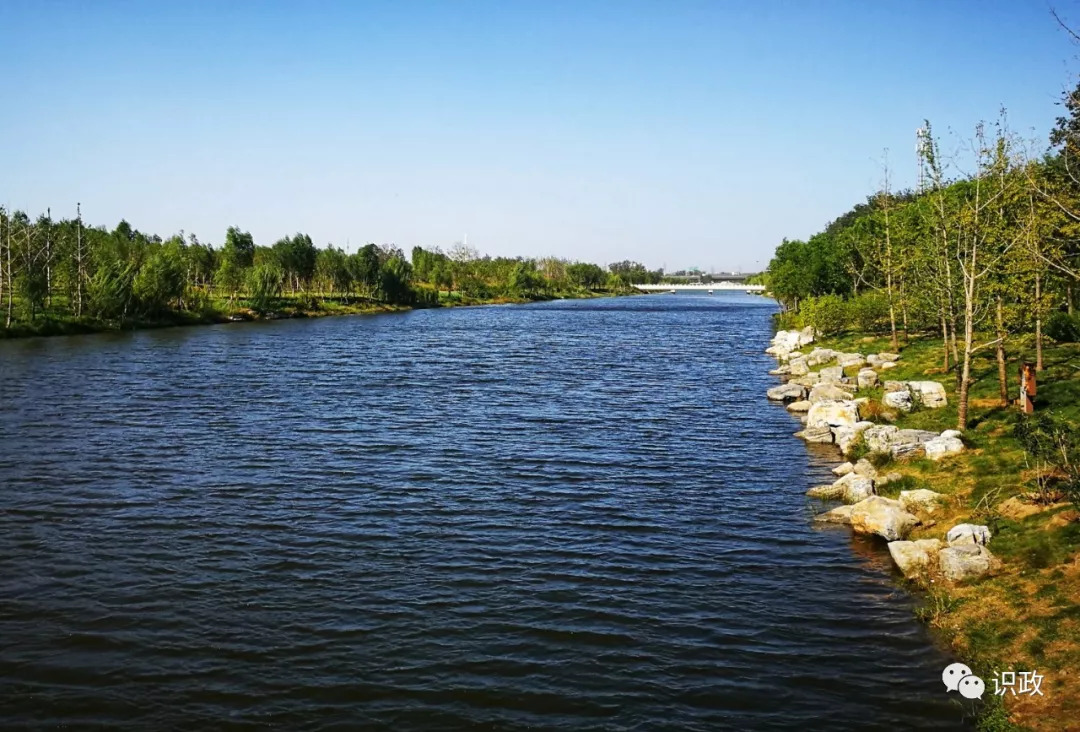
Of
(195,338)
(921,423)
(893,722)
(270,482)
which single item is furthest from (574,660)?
(195,338)

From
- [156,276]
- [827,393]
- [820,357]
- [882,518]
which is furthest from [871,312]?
[156,276]

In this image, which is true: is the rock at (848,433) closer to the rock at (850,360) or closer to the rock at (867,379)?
A: the rock at (867,379)

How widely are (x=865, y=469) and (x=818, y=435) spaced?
8.34 m

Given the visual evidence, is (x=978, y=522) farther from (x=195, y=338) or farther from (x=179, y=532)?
(x=195, y=338)

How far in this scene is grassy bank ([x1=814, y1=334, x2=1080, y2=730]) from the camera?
44.8ft

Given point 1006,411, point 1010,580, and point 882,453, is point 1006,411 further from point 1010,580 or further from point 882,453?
point 1010,580

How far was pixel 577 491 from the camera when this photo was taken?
1080 inches

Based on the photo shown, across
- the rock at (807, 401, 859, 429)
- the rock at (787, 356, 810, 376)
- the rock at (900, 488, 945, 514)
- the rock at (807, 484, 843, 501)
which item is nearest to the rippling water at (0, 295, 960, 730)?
the rock at (807, 484, 843, 501)

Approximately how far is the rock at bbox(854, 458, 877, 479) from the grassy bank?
2.74 feet

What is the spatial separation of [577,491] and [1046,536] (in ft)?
44.9

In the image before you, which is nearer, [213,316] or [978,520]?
[978,520]

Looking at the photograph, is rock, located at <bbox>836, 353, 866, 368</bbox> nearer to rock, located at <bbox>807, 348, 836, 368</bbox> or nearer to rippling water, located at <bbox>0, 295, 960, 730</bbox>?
rock, located at <bbox>807, 348, 836, 368</bbox>

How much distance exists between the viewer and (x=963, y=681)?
14.5 m

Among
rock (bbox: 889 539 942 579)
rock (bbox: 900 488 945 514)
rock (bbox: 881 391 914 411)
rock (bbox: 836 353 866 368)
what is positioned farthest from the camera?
rock (bbox: 836 353 866 368)
